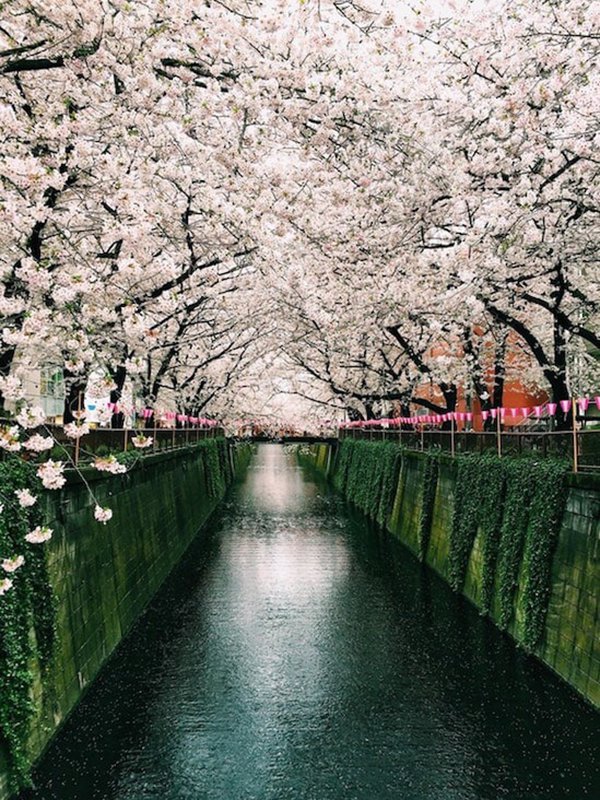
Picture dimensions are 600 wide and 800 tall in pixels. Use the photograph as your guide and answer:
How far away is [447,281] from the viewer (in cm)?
1596

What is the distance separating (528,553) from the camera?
13.0 meters

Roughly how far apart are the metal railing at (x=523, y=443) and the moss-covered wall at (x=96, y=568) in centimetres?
865

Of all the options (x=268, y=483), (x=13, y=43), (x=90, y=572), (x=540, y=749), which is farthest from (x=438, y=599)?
(x=268, y=483)

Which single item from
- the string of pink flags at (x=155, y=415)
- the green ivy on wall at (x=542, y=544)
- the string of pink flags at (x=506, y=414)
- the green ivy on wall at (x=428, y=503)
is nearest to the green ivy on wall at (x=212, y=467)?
the string of pink flags at (x=155, y=415)

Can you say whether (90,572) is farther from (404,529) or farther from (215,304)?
(404,529)

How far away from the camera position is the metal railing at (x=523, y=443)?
11.4 meters

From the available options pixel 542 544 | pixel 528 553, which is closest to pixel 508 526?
pixel 528 553

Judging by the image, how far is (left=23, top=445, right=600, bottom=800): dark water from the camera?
873cm

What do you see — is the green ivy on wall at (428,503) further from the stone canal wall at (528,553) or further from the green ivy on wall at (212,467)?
the green ivy on wall at (212,467)

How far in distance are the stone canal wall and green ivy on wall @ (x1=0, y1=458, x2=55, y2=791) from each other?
8143mm

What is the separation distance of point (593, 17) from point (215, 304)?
52.1ft

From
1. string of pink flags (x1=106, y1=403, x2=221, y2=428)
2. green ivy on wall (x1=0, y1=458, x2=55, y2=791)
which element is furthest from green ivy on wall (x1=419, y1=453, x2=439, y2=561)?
green ivy on wall (x1=0, y1=458, x2=55, y2=791)

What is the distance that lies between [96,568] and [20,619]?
454 cm

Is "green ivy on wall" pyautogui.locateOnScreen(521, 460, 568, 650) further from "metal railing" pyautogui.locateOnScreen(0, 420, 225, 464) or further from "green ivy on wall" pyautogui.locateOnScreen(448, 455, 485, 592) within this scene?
"metal railing" pyautogui.locateOnScreen(0, 420, 225, 464)
